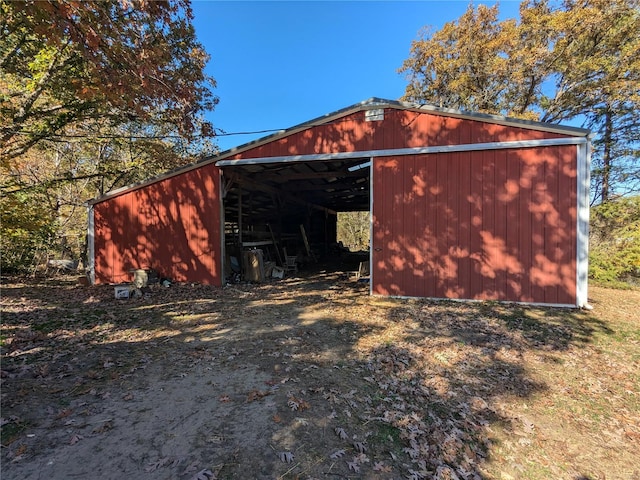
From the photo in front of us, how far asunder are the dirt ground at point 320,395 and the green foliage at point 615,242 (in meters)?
4.89

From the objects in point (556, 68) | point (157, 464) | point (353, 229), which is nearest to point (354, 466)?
point (157, 464)

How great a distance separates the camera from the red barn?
6.57m

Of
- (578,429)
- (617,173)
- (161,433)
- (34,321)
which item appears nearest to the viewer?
(161,433)

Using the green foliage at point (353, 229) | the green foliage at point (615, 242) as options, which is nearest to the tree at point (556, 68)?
the green foliage at point (615, 242)

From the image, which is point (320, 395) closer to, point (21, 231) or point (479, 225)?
point (479, 225)

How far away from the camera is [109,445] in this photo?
2.41m

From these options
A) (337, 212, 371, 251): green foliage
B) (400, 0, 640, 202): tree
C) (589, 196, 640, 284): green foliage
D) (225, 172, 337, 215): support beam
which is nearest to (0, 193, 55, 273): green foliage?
(225, 172, 337, 215): support beam

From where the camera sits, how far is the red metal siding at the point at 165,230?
360 inches

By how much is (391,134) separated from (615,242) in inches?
357

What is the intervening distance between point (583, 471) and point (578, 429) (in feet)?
2.04

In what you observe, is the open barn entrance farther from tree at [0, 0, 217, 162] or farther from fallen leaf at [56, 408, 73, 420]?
fallen leaf at [56, 408, 73, 420]

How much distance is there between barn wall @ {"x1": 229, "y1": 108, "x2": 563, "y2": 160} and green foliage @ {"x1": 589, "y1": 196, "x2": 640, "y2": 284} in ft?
19.8

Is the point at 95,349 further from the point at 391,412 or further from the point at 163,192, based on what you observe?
the point at 163,192

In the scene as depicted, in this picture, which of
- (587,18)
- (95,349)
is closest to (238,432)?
(95,349)
